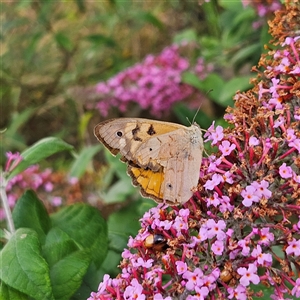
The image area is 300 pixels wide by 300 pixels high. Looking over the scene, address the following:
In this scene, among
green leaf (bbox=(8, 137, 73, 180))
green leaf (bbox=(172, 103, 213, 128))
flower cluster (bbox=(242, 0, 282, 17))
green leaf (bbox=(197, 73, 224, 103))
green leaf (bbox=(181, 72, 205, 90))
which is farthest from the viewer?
green leaf (bbox=(181, 72, 205, 90))

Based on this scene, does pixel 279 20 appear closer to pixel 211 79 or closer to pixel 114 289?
pixel 114 289

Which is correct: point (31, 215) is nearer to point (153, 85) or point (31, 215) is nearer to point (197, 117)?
point (197, 117)

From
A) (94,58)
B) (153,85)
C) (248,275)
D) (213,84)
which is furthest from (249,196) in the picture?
(94,58)

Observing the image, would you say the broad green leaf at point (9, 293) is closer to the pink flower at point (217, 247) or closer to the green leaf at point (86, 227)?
the green leaf at point (86, 227)

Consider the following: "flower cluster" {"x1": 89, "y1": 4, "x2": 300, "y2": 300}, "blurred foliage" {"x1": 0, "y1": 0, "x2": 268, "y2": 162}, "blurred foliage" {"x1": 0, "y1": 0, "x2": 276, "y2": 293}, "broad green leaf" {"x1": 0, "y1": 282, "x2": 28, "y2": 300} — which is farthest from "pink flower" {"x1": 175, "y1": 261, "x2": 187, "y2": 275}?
"blurred foliage" {"x1": 0, "y1": 0, "x2": 268, "y2": 162}

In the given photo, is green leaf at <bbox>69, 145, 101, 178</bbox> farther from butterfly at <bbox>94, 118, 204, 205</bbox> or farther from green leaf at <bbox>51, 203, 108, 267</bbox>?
butterfly at <bbox>94, 118, 204, 205</bbox>
